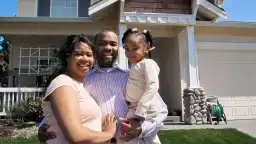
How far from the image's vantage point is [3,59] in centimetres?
2595

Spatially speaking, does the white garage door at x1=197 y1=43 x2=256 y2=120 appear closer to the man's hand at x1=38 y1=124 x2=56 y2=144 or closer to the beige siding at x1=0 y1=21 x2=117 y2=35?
the beige siding at x1=0 y1=21 x2=117 y2=35

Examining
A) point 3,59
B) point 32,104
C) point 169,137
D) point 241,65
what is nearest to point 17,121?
point 32,104

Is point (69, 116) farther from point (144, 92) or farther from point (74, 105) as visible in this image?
point (144, 92)

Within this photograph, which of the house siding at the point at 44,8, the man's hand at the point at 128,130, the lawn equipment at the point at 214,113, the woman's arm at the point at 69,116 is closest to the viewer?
the woman's arm at the point at 69,116

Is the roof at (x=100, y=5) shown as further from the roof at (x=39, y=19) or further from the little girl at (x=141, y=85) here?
the little girl at (x=141, y=85)

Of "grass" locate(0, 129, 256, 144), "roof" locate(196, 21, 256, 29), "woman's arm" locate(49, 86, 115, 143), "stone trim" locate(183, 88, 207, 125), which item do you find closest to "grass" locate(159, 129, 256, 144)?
"grass" locate(0, 129, 256, 144)

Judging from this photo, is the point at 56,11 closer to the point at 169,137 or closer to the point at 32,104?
the point at 32,104

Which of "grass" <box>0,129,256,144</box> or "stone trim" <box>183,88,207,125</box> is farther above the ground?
"stone trim" <box>183,88,207,125</box>

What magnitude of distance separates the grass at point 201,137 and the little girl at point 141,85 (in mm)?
4536

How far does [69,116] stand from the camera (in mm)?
1564

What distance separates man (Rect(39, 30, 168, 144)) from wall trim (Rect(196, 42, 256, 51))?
9.57 meters

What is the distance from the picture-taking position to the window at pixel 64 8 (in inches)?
507

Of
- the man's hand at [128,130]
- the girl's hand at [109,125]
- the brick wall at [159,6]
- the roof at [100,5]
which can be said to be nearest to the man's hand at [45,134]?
the girl's hand at [109,125]

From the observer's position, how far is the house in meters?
9.82
